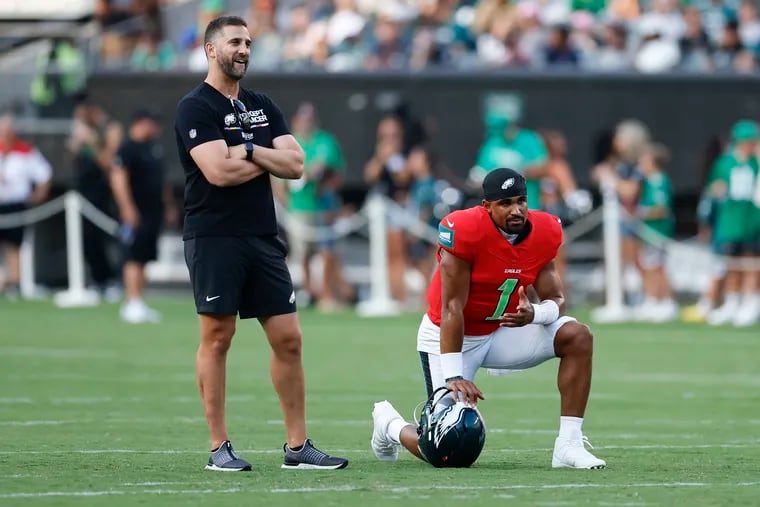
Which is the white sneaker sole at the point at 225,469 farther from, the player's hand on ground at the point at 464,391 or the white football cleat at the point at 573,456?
the white football cleat at the point at 573,456

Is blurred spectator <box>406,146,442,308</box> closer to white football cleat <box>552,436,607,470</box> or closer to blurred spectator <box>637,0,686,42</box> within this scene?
blurred spectator <box>637,0,686,42</box>

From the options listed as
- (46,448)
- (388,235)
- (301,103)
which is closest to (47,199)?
(301,103)

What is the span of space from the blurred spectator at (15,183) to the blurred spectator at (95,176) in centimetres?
59

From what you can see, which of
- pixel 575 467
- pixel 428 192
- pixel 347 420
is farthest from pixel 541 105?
pixel 575 467

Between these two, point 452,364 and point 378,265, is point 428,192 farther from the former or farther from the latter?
point 452,364

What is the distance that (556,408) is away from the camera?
12.1 m

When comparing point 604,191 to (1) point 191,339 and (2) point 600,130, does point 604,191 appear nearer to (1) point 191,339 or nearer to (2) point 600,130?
(2) point 600,130

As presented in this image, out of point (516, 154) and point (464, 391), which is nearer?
point (464, 391)

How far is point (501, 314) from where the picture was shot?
29.5 feet

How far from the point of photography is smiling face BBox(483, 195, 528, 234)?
28.5ft

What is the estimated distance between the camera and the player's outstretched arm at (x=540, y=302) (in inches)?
339

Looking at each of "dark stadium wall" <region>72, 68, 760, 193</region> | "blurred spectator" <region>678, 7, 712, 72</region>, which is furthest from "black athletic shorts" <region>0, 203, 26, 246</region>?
"blurred spectator" <region>678, 7, 712, 72</region>

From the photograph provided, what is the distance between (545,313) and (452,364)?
55 cm

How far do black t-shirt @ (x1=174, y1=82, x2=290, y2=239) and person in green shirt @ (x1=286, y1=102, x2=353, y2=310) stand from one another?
1283 centimetres
